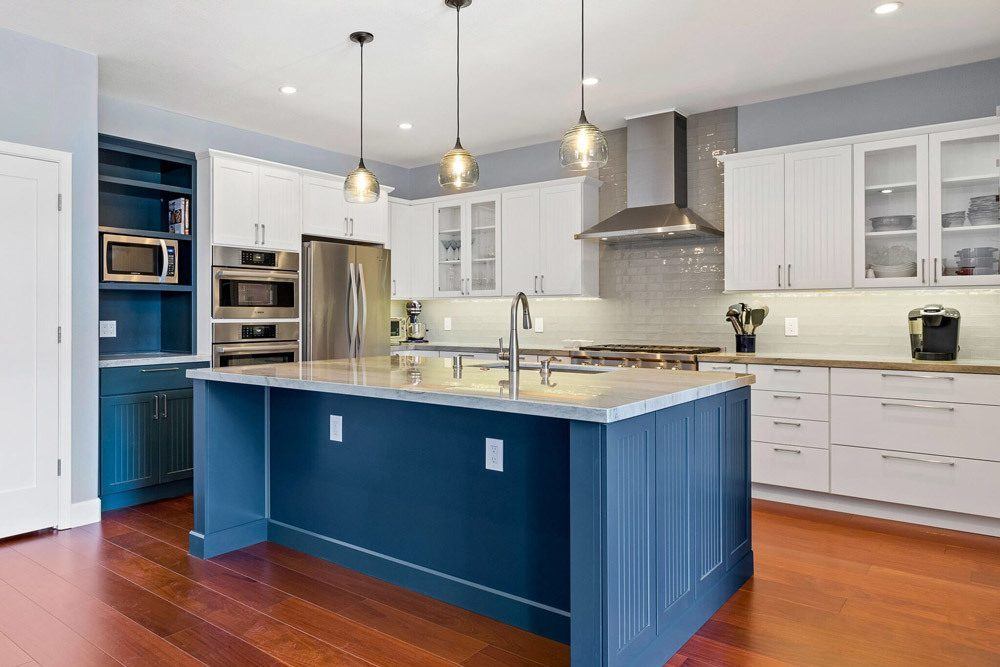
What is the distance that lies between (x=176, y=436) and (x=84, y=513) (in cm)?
73

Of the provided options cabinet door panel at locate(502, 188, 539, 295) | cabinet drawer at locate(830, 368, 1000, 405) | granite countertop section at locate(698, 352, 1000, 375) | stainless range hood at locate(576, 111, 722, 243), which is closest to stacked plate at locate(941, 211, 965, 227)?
granite countertop section at locate(698, 352, 1000, 375)

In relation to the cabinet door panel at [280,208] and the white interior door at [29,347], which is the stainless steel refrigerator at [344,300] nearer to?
the cabinet door panel at [280,208]

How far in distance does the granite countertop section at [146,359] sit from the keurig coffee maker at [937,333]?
15.1ft

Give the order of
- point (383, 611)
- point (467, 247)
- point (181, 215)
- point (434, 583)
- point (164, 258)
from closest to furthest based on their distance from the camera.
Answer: point (383, 611), point (434, 583), point (164, 258), point (181, 215), point (467, 247)

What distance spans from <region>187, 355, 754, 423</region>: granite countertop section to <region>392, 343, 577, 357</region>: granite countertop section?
1.75m

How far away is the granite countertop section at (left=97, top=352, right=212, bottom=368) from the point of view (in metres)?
4.05

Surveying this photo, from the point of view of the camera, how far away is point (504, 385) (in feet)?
8.18

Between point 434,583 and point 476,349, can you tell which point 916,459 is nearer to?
point 434,583

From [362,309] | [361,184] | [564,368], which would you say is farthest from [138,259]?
[564,368]

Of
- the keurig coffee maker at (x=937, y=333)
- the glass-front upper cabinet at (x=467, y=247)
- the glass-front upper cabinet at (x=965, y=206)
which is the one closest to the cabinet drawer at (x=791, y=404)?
the keurig coffee maker at (x=937, y=333)

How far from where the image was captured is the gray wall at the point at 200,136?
4.64 meters

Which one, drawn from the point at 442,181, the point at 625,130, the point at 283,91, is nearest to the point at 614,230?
the point at 625,130

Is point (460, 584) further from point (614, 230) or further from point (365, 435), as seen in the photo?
point (614, 230)

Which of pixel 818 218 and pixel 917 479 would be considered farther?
pixel 818 218
